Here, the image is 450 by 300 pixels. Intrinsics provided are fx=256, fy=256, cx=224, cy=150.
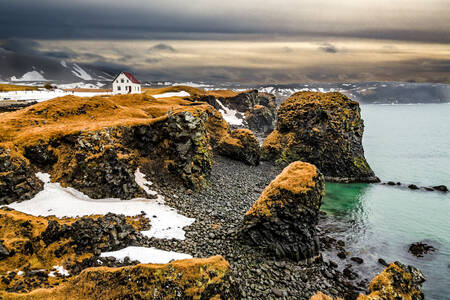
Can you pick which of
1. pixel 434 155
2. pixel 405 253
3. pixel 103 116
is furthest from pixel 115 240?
pixel 434 155

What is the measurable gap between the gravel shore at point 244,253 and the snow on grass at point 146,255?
1.16 m

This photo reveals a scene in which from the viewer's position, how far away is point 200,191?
109ft

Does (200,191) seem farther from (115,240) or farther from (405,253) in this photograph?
(405,253)

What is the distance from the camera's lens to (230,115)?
118 meters

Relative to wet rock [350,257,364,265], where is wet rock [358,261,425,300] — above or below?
above

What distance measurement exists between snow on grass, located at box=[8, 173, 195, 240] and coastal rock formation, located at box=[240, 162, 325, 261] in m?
6.69

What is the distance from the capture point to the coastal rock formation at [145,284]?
1216 centimetres

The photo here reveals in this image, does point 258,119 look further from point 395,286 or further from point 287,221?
point 395,286

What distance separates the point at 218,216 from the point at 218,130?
33.4 m

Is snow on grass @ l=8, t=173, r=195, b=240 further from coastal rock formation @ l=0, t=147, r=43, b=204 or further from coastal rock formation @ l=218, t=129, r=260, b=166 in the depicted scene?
coastal rock formation @ l=218, t=129, r=260, b=166

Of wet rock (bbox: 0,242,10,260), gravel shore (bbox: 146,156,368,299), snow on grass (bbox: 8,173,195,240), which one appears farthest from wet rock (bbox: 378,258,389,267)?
wet rock (bbox: 0,242,10,260)

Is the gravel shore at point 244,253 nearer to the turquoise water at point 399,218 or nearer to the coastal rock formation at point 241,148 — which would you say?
the turquoise water at point 399,218

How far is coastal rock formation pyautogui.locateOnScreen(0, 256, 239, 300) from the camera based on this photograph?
39.9 ft

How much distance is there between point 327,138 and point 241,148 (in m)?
17.3
